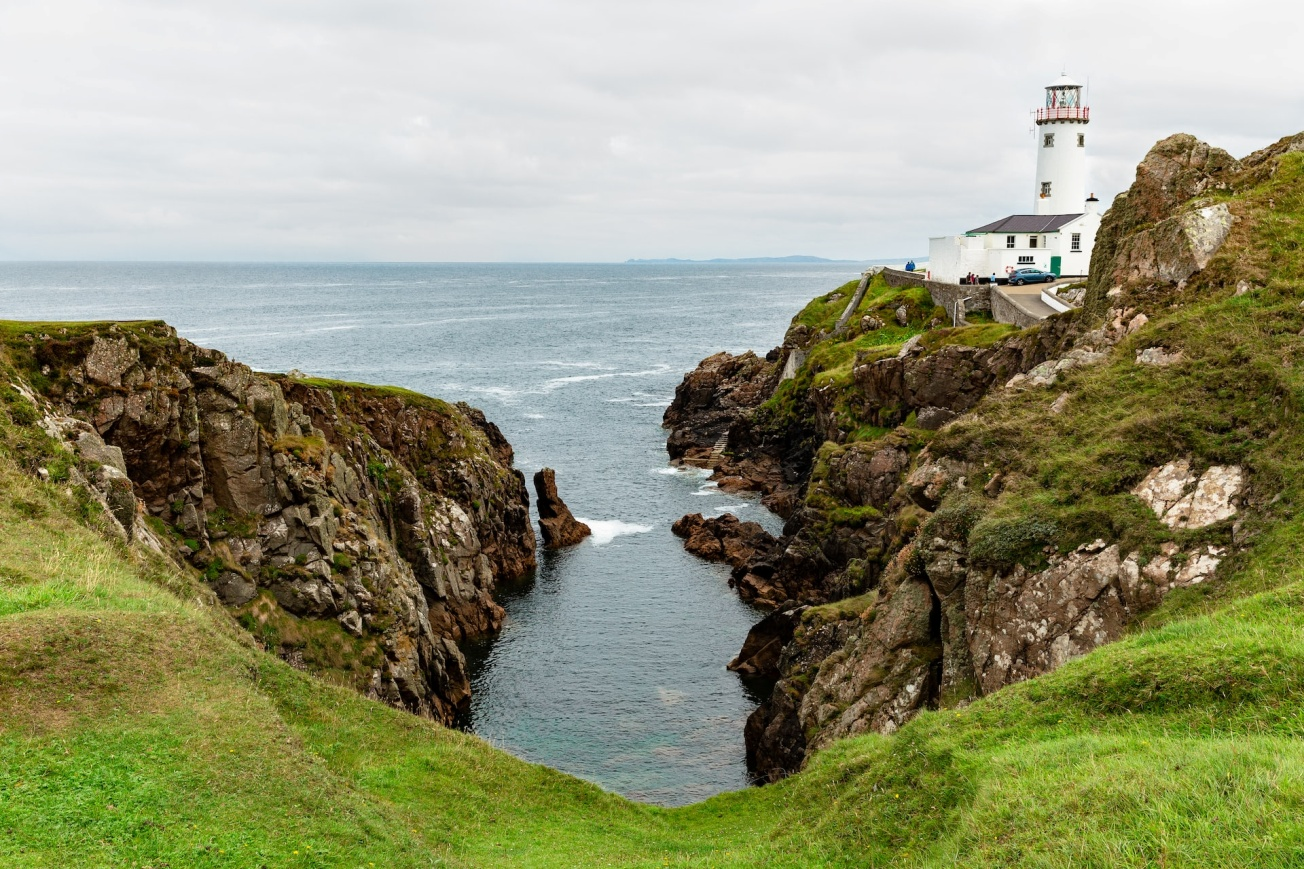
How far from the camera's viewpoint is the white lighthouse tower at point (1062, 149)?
92375mm

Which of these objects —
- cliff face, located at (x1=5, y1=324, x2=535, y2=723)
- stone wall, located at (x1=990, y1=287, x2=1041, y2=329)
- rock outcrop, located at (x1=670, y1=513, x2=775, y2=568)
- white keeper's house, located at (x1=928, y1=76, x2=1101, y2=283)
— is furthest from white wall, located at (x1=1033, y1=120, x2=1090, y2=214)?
cliff face, located at (x1=5, y1=324, x2=535, y2=723)

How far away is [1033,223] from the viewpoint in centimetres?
9119

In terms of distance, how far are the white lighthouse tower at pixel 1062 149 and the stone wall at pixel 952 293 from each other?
13.0m

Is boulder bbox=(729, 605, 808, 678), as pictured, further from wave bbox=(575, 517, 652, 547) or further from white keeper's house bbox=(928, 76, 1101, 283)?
white keeper's house bbox=(928, 76, 1101, 283)

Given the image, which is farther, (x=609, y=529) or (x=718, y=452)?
(x=718, y=452)

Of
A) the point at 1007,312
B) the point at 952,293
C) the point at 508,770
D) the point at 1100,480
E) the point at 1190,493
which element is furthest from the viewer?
the point at 952,293

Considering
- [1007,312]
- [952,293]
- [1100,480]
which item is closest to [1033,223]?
[952,293]

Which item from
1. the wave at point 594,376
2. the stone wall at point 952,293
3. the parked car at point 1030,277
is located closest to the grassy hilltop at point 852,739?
the stone wall at point 952,293

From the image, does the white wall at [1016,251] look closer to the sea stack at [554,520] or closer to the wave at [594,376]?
the sea stack at [554,520]

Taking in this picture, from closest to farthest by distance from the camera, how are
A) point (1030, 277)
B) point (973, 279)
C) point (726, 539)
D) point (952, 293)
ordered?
point (726, 539) < point (1030, 277) < point (952, 293) < point (973, 279)

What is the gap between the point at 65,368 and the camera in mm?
40125

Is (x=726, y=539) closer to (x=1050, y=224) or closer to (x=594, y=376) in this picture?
(x=1050, y=224)

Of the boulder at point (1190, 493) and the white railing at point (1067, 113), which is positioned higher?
the white railing at point (1067, 113)

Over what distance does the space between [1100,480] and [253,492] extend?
34.9m
